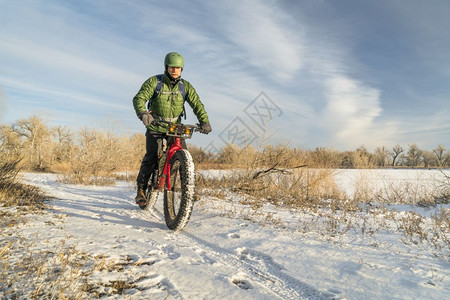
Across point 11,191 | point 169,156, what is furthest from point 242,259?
point 11,191

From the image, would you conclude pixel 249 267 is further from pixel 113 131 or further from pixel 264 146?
pixel 113 131

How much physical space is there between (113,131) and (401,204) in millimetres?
16036

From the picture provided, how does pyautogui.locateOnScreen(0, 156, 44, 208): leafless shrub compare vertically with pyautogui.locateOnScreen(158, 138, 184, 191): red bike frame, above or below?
below

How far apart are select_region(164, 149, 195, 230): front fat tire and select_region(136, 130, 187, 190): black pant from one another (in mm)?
572

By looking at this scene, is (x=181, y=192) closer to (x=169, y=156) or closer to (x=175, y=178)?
(x=175, y=178)

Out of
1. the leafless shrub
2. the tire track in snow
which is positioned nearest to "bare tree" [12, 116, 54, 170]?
the leafless shrub

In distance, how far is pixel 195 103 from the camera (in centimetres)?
454

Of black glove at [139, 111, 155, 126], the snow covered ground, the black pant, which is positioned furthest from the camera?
the black pant

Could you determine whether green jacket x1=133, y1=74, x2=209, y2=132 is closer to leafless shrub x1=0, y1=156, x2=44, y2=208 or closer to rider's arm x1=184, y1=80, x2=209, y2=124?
rider's arm x1=184, y1=80, x2=209, y2=124

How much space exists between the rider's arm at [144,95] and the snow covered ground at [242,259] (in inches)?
70.2

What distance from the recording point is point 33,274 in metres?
1.70

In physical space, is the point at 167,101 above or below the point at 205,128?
above

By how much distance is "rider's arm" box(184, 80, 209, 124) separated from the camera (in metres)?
4.49

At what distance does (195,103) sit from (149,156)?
1262mm
